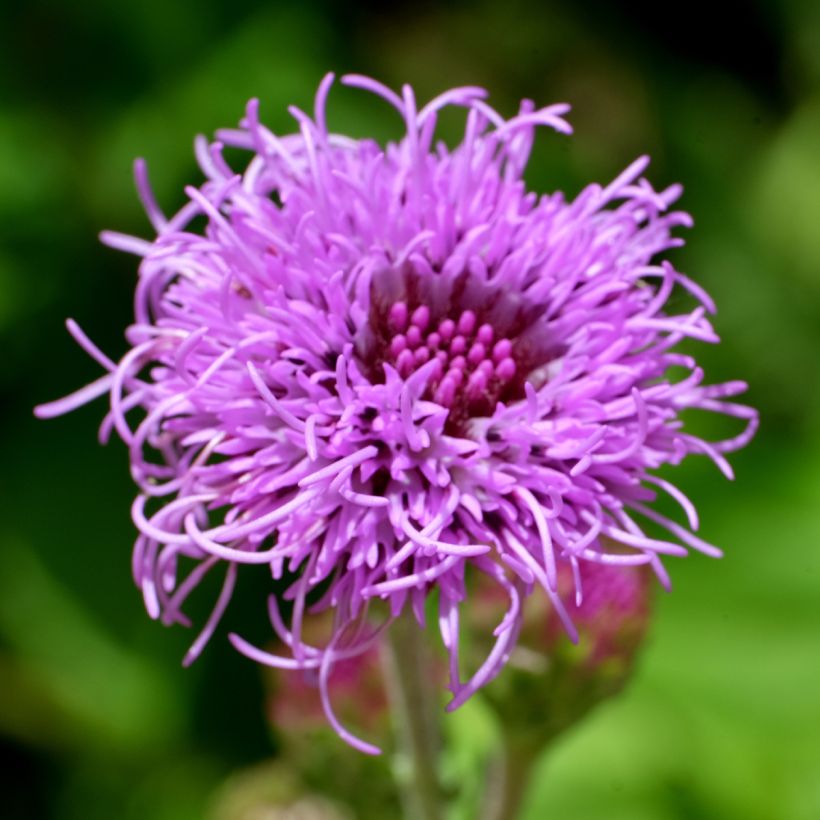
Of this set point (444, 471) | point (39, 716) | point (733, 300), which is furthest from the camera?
point (733, 300)

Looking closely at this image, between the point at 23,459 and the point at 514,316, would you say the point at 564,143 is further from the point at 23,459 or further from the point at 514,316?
the point at 514,316

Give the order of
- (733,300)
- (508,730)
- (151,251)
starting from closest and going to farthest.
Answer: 1. (151,251)
2. (508,730)
3. (733,300)

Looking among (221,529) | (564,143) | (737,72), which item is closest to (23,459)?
(564,143)

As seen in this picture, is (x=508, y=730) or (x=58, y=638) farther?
(x=58, y=638)

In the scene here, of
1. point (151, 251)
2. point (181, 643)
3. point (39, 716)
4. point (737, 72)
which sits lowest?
point (39, 716)

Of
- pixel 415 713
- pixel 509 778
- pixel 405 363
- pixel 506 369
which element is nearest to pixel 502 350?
pixel 506 369

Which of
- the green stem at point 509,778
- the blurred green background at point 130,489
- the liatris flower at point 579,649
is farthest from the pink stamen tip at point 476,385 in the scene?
the blurred green background at point 130,489

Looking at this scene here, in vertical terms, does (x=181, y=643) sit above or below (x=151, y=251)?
below

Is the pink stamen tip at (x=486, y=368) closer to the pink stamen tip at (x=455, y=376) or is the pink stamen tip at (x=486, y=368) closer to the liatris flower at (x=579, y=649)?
the pink stamen tip at (x=455, y=376)
